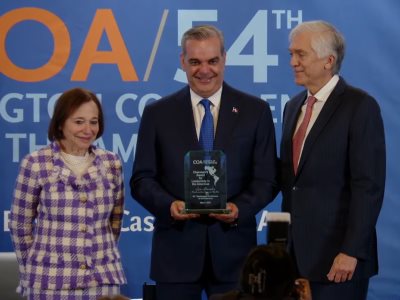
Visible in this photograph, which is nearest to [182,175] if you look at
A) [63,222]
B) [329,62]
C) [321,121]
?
[63,222]

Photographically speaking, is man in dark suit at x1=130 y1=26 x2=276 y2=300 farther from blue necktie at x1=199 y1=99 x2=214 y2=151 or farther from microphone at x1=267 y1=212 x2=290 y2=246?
microphone at x1=267 y1=212 x2=290 y2=246

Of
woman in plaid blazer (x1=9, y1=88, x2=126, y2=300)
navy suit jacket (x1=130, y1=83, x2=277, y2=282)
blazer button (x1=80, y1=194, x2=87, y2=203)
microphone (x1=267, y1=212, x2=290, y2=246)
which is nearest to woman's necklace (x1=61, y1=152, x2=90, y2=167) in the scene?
woman in plaid blazer (x1=9, y1=88, x2=126, y2=300)

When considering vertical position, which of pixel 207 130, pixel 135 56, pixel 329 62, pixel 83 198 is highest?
pixel 135 56

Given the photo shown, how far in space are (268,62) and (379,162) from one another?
203 cm

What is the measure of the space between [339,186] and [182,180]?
76 cm

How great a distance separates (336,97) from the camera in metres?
4.57

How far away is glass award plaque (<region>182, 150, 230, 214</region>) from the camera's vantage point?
436 centimetres

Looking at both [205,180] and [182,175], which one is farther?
[182,175]

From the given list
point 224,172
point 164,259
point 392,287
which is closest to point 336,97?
point 224,172

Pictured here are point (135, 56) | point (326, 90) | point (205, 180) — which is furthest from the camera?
point (135, 56)

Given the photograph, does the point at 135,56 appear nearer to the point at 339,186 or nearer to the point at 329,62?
the point at 329,62

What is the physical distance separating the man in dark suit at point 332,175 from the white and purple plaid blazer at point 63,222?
0.92 metres

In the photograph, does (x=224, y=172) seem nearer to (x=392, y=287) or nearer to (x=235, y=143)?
(x=235, y=143)

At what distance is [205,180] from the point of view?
4.37m
